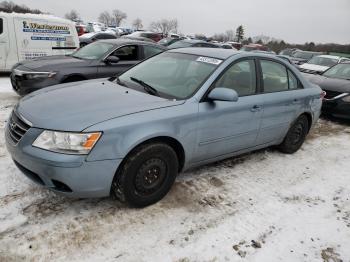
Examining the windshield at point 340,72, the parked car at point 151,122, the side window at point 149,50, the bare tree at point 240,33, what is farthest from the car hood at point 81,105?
the bare tree at point 240,33

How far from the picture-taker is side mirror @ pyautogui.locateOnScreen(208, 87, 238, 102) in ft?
11.3

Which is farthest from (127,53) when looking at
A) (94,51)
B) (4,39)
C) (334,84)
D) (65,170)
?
(65,170)

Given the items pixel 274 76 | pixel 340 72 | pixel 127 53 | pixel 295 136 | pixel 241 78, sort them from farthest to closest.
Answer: pixel 340 72 < pixel 127 53 < pixel 295 136 < pixel 274 76 < pixel 241 78

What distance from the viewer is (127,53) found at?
740 centimetres

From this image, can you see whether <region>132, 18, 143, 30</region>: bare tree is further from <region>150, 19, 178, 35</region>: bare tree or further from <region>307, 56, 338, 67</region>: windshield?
<region>307, 56, 338, 67</region>: windshield

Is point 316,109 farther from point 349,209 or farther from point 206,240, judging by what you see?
point 206,240

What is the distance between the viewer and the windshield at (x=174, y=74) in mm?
3672

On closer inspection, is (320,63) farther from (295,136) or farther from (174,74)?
(174,74)

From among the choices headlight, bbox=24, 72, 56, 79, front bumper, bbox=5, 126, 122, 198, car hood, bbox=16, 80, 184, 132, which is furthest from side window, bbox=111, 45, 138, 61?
front bumper, bbox=5, 126, 122, 198

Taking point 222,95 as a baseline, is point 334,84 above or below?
below

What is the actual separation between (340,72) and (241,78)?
18.3 ft

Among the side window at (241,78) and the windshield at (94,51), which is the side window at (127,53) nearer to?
the windshield at (94,51)

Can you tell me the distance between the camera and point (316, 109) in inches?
209

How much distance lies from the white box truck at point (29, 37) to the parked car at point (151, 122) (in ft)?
21.1
